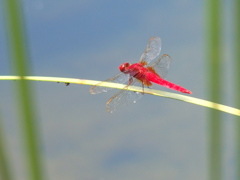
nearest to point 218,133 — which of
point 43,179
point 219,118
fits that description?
point 219,118

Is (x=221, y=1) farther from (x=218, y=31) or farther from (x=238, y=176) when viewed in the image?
(x=238, y=176)

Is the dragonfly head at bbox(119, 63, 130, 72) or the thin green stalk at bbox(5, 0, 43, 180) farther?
the dragonfly head at bbox(119, 63, 130, 72)

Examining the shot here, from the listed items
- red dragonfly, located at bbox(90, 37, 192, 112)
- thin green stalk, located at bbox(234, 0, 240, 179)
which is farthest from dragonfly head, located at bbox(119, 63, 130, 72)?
thin green stalk, located at bbox(234, 0, 240, 179)

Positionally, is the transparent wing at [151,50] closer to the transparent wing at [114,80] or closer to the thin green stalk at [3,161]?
the transparent wing at [114,80]

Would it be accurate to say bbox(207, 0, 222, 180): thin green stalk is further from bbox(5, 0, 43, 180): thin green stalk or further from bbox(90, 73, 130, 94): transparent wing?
bbox(90, 73, 130, 94): transparent wing

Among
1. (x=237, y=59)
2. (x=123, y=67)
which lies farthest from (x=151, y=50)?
(x=237, y=59)

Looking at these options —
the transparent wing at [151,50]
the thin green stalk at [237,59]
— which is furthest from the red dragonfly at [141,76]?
the thin green stalk at [237,59]
